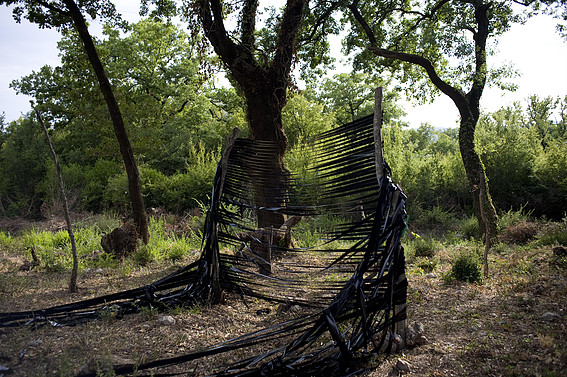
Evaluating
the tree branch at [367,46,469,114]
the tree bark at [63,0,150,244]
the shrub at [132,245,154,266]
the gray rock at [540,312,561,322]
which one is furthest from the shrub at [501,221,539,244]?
the tree bark at [63,0,150,244]

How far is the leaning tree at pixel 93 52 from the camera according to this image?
6367mm

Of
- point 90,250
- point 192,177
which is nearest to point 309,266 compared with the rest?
point 90,250

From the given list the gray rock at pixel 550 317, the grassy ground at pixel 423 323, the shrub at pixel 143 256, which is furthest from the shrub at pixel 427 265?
the shrub at pixel 143 256

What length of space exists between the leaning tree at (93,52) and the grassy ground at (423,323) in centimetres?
144

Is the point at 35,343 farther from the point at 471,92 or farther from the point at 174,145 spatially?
the point at 174,145

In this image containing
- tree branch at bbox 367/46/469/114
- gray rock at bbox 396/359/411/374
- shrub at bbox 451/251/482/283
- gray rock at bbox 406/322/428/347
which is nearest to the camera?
gray rock at bbox 396/359/411/374

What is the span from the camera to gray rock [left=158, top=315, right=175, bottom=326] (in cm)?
359

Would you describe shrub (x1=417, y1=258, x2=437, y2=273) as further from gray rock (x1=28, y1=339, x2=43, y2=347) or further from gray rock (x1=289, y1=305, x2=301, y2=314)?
gray rock (x1=28, y1=339, x2=43, y2=347)

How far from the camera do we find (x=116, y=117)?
6598 millimetres

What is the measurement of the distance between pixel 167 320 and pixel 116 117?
4.16m

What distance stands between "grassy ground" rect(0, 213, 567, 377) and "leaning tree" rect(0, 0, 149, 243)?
56.5 inches

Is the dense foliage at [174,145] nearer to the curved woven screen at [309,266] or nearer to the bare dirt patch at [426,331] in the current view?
the curved woven screen at [309,266]

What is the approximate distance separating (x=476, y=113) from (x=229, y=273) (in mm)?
7134

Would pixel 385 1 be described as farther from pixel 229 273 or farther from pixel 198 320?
pixel 198 320
